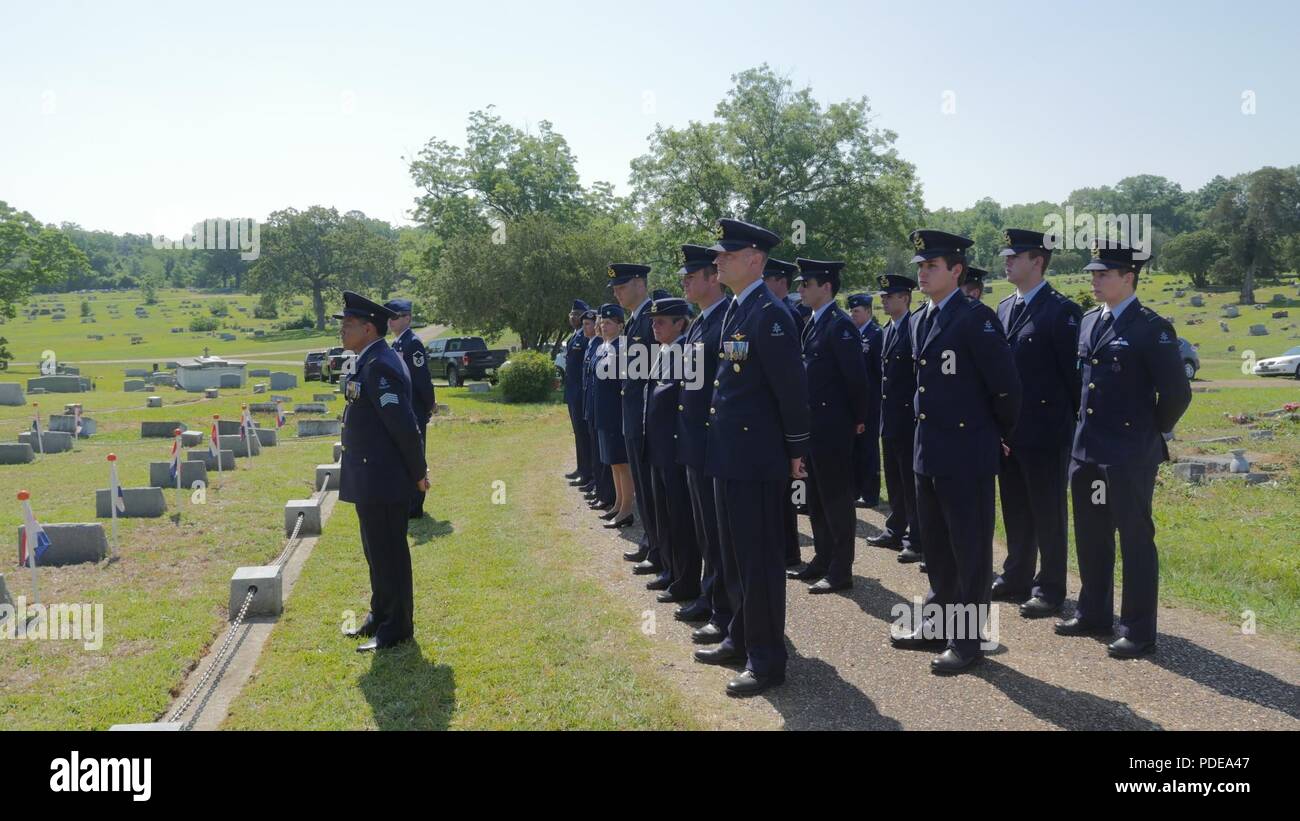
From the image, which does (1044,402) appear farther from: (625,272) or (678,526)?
(625,272)

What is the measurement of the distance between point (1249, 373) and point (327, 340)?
5714 cm

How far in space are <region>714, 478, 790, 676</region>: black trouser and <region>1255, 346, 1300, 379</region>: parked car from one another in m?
30.6

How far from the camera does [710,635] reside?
6062mm

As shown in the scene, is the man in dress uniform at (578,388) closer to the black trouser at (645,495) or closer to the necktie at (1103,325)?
the black trouser at (645,495)

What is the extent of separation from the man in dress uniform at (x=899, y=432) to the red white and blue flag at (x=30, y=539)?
7139mm

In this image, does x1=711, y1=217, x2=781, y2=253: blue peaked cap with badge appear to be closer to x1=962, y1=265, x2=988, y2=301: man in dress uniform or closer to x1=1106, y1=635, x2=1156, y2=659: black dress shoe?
x1=1106, y1=635, x2=1156, y2=659: black dress shoe

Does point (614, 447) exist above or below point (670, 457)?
below

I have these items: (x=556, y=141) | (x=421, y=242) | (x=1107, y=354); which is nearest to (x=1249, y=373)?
(x=1107, y=354)

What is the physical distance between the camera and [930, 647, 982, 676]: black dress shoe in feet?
17.2

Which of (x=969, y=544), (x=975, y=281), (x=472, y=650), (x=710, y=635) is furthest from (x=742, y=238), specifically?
(x=975, y=281)

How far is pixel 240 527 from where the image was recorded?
33.5 ft

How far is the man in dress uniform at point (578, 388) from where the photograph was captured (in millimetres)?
12023

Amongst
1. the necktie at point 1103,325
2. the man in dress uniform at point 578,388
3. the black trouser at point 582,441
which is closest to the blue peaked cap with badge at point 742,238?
the necktie at point 1103,325

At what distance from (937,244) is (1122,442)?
→ 66.8 inches
